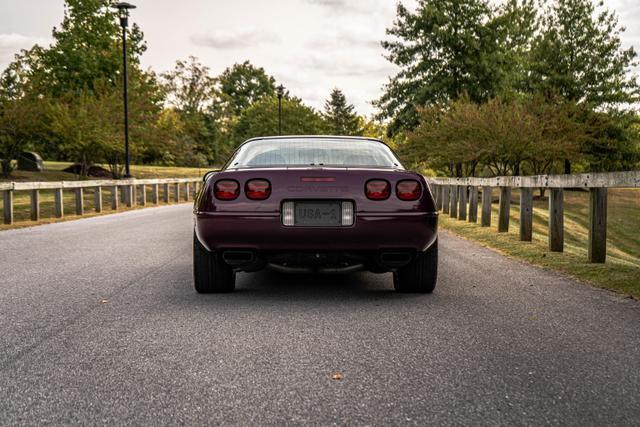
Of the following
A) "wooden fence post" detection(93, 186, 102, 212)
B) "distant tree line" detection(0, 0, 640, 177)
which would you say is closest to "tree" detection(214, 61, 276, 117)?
"distant tree line" detection(0, 0, 640, 177)

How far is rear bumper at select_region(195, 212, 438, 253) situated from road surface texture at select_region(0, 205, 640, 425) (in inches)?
17.7

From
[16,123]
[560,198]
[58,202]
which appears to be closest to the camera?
[560,198]

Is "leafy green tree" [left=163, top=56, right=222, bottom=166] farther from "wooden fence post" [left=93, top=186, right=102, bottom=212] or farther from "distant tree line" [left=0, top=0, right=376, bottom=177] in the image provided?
"wooden fence post" [left=93, top=186, right=102, bottom=212]

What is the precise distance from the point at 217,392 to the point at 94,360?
0.86 meters

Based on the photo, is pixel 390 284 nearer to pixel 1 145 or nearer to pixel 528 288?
pixel 528 288

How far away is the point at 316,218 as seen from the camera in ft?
14.8

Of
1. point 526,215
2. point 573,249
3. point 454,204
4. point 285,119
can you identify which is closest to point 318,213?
point 526,215

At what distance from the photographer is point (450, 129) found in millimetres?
22828

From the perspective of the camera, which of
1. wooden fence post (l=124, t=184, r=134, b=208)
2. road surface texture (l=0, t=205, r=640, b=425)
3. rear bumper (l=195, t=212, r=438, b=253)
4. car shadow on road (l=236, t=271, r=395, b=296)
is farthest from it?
wooden fence post (l=124, t=184, r=134, b=208)

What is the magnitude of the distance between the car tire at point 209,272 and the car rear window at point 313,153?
2.46 ft

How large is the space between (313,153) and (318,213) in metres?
0.86

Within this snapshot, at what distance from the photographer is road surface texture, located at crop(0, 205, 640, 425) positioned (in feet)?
8.21

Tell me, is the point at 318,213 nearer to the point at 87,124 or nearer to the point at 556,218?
the point at 556,218

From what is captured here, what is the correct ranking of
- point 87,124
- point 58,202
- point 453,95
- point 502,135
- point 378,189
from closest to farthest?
point 378,189 → point 58,202 → point 502,135 → point 87,124 → point 453,95
